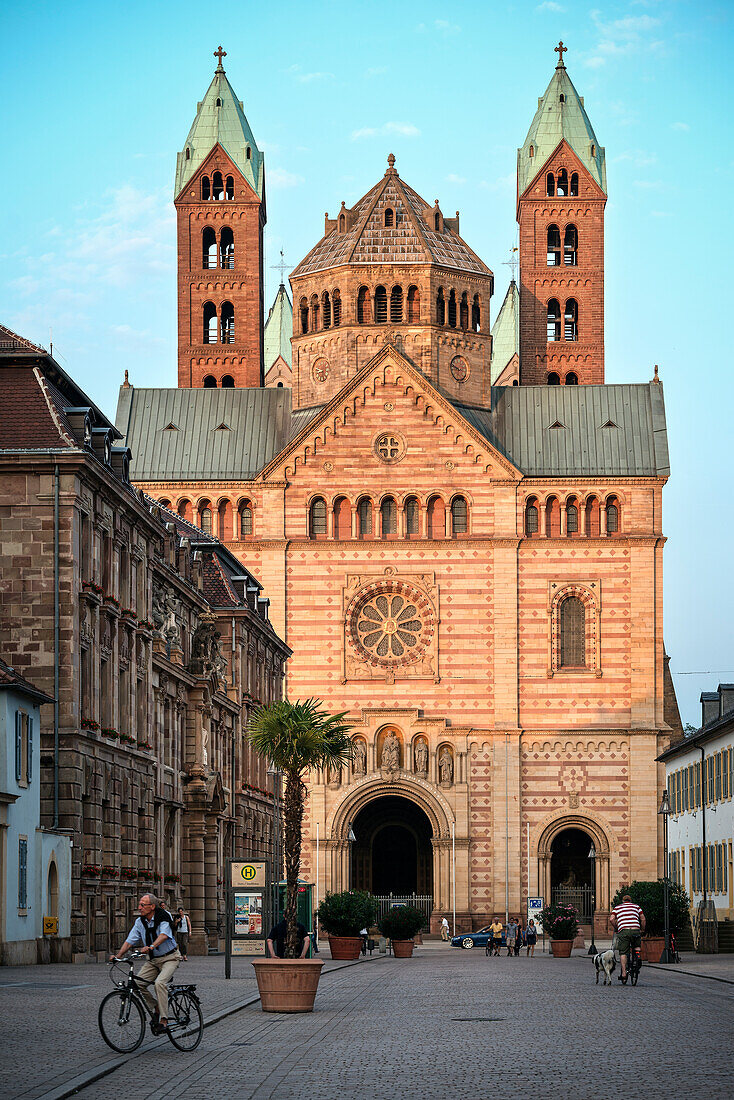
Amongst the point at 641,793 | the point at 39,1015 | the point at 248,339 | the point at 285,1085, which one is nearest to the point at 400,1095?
the point at 285,1085

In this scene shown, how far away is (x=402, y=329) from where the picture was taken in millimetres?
91312

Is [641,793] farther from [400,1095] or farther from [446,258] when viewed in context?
[400,1095]

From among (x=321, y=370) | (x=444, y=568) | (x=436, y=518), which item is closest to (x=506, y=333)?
(x=321, y=370)

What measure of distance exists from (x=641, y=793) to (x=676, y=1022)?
5899 cm

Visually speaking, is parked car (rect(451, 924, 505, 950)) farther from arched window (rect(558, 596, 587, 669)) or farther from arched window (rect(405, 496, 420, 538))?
arched window (rect(405, 496, 420, 538))

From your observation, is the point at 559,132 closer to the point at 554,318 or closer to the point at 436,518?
the point at 554,318

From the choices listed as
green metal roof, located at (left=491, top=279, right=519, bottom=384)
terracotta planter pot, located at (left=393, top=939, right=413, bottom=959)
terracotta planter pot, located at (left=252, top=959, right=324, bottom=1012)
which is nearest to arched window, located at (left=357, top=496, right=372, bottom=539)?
terracotta planter pot, located at (left=393, top=939, right=413, bottom=959)

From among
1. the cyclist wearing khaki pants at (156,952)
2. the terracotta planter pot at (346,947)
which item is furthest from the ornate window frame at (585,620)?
the cyclist wearing khaki pants at (156,952)

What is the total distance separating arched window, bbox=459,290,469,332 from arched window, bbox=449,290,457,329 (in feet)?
1.04

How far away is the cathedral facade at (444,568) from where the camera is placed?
8475 cm

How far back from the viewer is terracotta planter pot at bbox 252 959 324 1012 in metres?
27.8


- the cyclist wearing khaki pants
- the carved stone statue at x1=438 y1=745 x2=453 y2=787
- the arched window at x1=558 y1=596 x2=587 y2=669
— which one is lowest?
the cyclist wearing khaki pants

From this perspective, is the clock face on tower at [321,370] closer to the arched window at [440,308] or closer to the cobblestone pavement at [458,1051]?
the arched window at [440,308]

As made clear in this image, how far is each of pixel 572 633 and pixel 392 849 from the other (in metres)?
14.9
